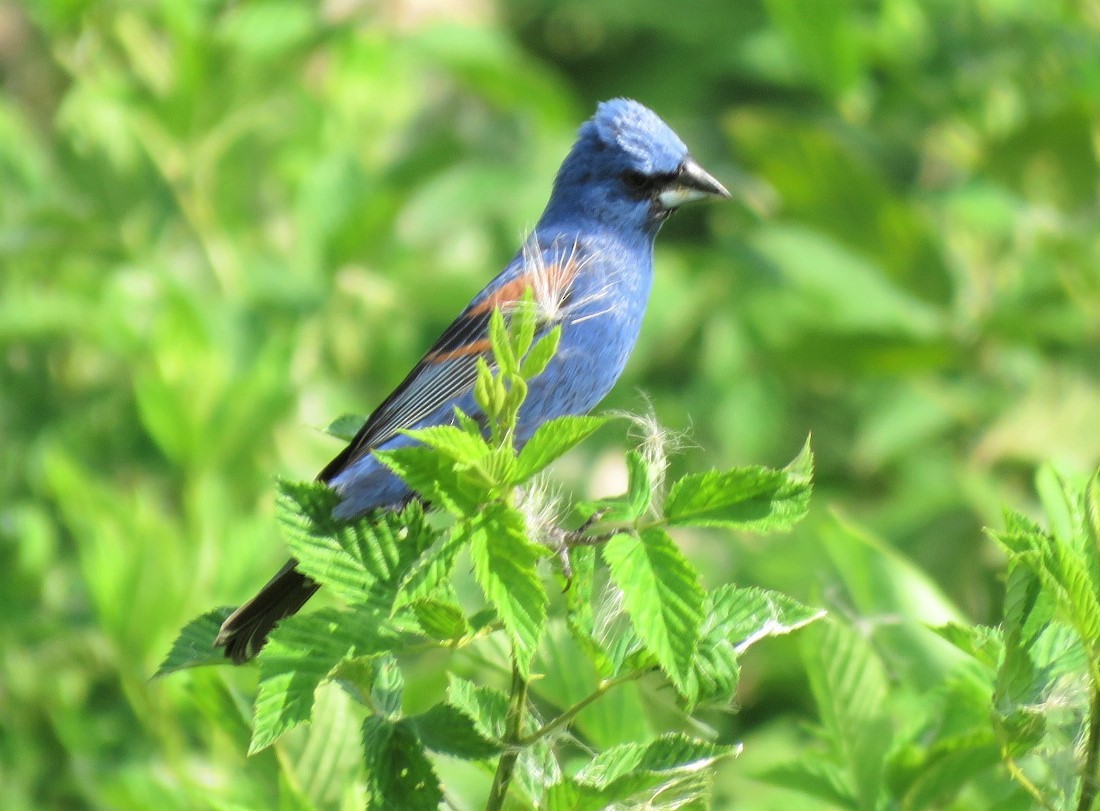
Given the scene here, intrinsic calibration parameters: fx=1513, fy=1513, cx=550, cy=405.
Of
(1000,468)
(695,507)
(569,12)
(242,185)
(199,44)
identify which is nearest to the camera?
(695,507)

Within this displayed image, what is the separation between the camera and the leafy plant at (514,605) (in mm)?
1357

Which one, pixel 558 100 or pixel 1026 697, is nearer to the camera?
pixel 1026 697

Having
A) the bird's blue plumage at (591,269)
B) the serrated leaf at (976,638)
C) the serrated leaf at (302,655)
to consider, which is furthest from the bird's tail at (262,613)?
the serrated leaf at (976,638)

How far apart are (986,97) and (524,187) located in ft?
3.98

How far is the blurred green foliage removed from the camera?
2.98 meters

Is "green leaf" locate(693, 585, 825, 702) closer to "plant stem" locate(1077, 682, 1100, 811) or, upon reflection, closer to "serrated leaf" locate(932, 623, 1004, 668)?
"serrated leaf" locate(932, 623, 1004, 668)

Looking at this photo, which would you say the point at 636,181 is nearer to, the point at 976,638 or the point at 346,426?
the point at 346,426

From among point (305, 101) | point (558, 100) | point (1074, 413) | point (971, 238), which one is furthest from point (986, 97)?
point (305, 101)

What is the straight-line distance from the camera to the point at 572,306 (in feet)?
6.95

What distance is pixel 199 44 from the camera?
11.0ft

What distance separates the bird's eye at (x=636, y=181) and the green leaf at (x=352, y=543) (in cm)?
128

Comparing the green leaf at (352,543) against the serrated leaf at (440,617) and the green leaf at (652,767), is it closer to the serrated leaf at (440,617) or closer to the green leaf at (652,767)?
the serrated leaf at (440,617)

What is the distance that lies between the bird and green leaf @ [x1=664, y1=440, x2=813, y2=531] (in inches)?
20.8

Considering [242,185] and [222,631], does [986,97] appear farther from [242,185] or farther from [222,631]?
[222,631]
